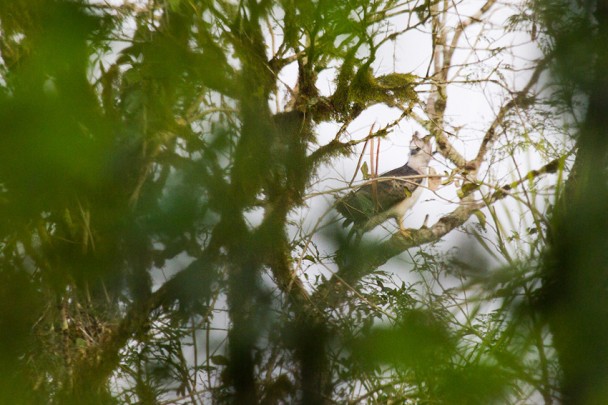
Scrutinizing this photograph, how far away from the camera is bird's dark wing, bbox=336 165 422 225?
27.3 inches

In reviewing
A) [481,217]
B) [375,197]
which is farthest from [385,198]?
[481,217]

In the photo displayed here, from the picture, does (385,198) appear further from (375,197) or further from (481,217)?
(481,217)

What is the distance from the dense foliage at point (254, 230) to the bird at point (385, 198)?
0.06 feet

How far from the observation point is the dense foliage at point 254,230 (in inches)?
21.9

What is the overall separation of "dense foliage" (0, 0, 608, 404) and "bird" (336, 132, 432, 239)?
19mm

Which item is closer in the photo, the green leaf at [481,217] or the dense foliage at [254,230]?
the dense foliage at [254,230]

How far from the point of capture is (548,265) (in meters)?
0.56

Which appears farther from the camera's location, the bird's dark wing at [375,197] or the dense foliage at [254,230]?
the bird's dark wing at [375,197]

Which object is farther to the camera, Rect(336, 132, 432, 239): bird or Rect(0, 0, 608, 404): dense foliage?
Rect(336, 132, 432, 239): bird

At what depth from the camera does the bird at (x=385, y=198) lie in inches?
27.2

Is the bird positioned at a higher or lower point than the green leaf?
higher

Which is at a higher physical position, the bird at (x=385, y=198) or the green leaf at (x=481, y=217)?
the bird at (x=385, y=198)

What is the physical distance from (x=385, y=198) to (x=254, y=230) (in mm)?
173

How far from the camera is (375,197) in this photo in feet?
2.38
